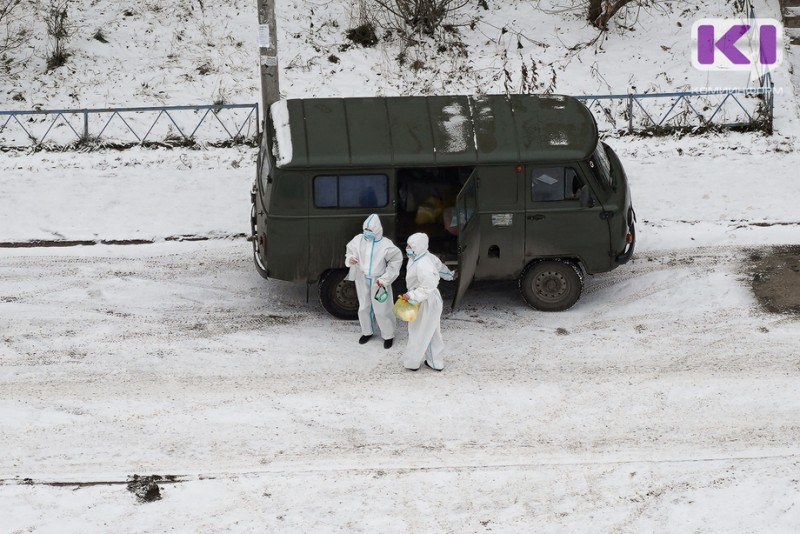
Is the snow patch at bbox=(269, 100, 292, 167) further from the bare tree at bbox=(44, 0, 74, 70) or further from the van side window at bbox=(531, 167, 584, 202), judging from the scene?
the bare tree at bbox=(44, 0, 74, 70)

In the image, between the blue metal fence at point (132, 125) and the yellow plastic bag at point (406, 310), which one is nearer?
the yellow plastic bag at point (406, 310)

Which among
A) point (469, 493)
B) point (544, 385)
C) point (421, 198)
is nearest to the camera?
Result: point (469, 493)

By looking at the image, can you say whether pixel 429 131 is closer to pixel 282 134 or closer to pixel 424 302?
pixel 282 134

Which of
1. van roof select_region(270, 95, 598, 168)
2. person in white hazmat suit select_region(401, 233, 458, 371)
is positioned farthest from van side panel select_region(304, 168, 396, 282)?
person in white hazmat suit select_region(401, 233, 458, 371)

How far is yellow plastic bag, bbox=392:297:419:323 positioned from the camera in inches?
448

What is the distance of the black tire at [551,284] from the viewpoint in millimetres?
13000

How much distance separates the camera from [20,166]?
17.0m

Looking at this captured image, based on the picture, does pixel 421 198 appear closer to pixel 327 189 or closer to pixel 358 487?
pixel 327 189

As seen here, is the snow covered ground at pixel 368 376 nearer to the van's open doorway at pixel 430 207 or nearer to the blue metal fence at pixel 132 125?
the blue metal fence at pixel 132 125

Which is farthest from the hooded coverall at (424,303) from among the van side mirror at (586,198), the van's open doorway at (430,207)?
the van side mirror at (586,198)

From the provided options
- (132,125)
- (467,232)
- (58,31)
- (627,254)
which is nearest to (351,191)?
(467,232)

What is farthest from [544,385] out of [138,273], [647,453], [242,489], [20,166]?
[20,166]

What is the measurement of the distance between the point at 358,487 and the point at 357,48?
37.8ft

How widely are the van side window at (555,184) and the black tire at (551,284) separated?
2.52 ft
